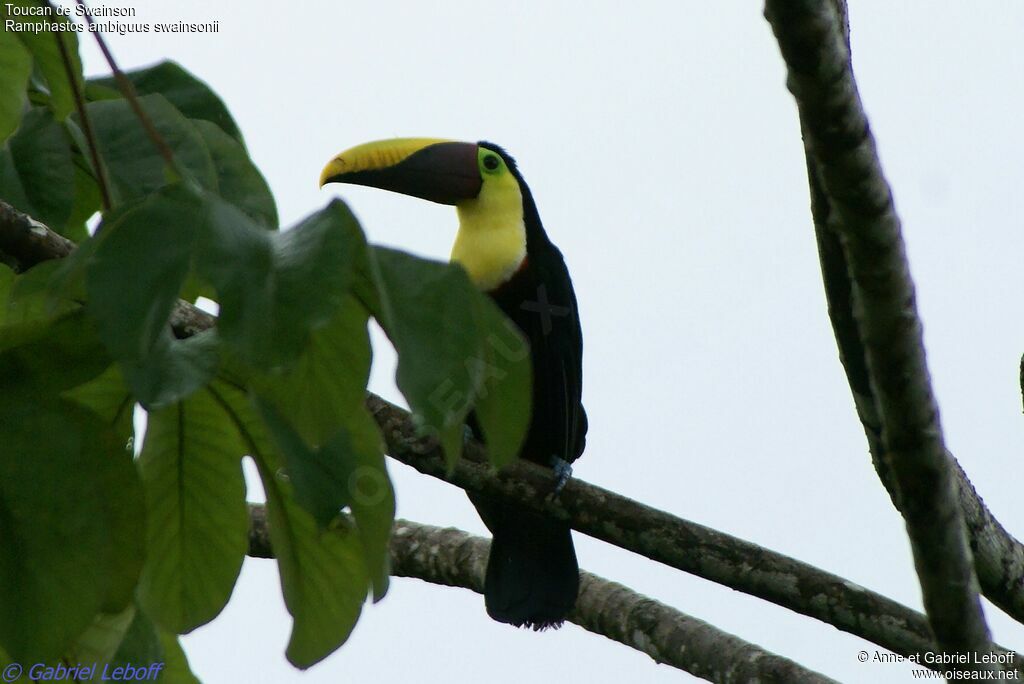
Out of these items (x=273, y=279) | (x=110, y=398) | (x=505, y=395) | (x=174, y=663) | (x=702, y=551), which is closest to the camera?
(x=273, y=279)

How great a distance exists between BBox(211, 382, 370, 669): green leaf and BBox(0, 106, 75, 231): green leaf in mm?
832

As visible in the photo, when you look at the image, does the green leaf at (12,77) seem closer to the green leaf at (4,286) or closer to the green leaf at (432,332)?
the green leaf at (4,286)

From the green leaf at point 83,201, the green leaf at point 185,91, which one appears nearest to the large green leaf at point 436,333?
the green leaf at point 185,91

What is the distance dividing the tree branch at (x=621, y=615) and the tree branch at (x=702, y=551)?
0.43 metres

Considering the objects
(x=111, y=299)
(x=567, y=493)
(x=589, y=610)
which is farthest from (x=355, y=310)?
(x=589, y=610)

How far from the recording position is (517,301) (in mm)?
4004

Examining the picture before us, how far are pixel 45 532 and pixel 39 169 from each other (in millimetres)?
999

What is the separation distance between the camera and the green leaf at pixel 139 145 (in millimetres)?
1751

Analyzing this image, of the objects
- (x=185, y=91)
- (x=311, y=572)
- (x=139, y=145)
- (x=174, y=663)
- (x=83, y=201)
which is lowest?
(x=174, y=663)

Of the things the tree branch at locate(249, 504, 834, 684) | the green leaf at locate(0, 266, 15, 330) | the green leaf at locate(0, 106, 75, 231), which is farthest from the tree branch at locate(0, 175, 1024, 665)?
the green leaf at locate(0, 266, 15, 330)

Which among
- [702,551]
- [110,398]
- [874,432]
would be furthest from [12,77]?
[874,432]

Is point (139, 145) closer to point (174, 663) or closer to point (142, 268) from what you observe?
point (174, 663)

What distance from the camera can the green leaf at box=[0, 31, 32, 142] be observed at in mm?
1532

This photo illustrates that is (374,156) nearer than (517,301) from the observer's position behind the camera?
No
